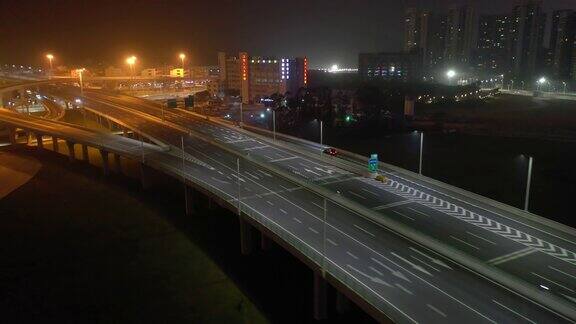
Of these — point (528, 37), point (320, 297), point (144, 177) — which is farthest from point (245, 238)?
point (528, 37)

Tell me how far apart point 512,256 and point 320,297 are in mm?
9531

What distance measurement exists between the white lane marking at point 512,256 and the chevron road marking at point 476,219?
54 cm

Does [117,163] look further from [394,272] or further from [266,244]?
[394,272]

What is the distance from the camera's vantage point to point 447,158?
57.1 m

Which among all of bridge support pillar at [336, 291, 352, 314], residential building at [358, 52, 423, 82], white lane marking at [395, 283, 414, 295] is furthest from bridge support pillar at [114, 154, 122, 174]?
residential building at [358, 52, 423, 82]

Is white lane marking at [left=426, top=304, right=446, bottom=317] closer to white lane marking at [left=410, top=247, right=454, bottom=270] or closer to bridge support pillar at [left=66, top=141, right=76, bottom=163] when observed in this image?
white lane marking at [left=410, top=247, right=454, bottom=270]

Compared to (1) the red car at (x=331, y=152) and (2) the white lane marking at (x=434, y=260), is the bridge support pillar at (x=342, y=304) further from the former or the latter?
(1) the red car at (x=331, y=152)

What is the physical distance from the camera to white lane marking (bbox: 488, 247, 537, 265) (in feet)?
68.9

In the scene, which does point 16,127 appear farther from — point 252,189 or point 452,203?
point 452,203

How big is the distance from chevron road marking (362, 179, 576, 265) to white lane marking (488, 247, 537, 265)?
54 cm

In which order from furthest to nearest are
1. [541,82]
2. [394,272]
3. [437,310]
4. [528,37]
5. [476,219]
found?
[528,37] < [541,82] < [476,219] < [394,272] < [437,310]

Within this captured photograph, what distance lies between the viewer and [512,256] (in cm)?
2144

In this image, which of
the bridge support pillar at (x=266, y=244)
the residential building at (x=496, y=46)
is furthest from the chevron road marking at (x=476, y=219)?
the residential building at (x=496, y=46)

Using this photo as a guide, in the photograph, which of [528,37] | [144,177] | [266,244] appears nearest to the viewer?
[266,244]
